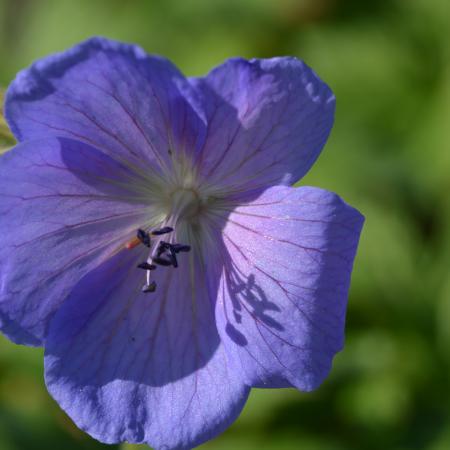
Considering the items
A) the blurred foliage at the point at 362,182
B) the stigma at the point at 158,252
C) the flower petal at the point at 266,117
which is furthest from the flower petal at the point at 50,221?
the blurred foliage at the point at 362,182

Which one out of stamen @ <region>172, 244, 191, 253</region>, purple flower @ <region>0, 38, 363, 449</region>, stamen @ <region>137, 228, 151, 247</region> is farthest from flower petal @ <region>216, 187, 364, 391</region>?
stamen @ <region>137, 228, 151, 247</region>

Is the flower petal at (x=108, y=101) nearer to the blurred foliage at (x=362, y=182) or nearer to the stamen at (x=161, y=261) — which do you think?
the stamen at (x=161, y=261)

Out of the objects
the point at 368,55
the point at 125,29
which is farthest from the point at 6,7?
the point at 368,55

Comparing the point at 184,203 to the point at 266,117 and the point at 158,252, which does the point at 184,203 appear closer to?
the point at 158,252

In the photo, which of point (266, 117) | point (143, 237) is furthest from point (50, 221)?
point (266, 117)

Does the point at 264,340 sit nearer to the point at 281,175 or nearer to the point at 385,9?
the point at 281,175
